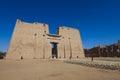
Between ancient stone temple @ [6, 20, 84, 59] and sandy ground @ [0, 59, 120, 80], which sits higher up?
ancient stone temple @ [6, 20, 84, 59]

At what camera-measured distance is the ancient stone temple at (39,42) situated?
22359 mm

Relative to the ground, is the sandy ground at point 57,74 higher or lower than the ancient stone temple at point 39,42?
lower

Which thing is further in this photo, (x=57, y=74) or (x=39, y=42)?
(x=39, y=42)

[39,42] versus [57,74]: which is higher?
[39,42]

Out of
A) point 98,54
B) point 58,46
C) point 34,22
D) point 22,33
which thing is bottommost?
point 98,54

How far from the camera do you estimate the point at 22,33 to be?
77.2 ft

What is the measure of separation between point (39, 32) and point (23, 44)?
199 inches

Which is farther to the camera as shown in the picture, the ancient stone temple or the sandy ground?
the ancient stone temple

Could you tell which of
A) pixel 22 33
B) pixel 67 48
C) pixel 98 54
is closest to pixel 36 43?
pixel 22 33

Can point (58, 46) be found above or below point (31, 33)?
below

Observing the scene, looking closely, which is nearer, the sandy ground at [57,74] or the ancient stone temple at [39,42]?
the sandy ground at [57,74]

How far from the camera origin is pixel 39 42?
25531 millimetres

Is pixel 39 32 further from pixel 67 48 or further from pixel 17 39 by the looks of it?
pixel 67 48

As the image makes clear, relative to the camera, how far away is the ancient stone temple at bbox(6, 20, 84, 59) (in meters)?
22.4
